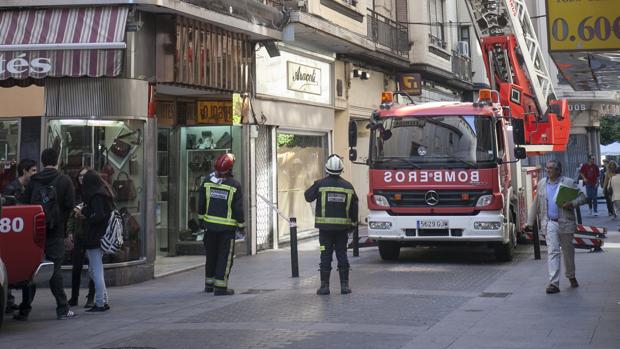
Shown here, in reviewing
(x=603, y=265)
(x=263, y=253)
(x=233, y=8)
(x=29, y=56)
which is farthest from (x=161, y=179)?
(x=603, y=265)

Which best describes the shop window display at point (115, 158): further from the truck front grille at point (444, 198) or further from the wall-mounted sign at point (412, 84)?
the wall-mounted sign at point (412, 84)

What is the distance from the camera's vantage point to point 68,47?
1148 cm

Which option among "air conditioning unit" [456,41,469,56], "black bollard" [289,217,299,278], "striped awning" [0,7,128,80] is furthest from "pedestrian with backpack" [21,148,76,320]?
"air conditioning unit" [456,41,469,56]

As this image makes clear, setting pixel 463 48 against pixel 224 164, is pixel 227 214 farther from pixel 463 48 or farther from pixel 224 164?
pixel 463 48

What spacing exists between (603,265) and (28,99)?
9.53 m

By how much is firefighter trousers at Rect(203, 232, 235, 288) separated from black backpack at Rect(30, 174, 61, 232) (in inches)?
92.3

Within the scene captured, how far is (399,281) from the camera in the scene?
38.5 feet

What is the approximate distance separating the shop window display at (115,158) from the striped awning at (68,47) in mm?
856

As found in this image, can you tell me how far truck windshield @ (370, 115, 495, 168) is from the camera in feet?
44.0

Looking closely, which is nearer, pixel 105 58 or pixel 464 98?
pixel 105 58

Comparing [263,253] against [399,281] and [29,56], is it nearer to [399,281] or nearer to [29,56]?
[399,281]

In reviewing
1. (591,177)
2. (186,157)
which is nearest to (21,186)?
(186,157)

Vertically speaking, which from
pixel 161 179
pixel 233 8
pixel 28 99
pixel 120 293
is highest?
pixel 233 8

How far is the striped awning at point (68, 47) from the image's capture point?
37.7ft
